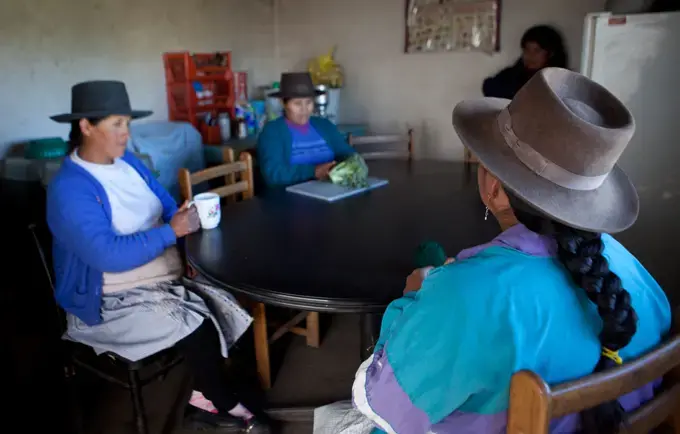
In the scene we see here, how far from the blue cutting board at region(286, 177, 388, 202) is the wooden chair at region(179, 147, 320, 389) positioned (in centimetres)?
25

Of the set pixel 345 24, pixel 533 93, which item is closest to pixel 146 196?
pixel 533 93

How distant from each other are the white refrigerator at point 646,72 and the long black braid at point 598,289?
181 cm

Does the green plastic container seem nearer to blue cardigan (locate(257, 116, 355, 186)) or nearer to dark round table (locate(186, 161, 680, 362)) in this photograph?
blue cardigan (locate(257, 116, 355, 186))

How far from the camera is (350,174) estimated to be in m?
2.22

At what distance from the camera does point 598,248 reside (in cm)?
87

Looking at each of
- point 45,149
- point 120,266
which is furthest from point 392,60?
point 120,266

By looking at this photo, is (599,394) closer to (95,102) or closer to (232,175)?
(95,102)

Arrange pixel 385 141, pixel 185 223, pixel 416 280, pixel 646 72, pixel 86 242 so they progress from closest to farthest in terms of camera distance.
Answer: pixel 416 280 → pixel 86 242 → pixel 185 223 → pixel 646 72 → pixel 385 141

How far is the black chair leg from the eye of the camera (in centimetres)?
172

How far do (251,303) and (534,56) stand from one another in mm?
2322

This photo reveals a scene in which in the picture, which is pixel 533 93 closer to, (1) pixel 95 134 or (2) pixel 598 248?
(2) pixel 598 248

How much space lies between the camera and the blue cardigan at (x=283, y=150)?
7.88ft

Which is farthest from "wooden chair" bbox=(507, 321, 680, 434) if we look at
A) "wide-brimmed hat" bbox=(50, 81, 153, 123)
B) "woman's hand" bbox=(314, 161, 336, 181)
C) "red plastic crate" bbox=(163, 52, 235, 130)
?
"red plastic crate" bbox=(163, 52, 235, 130)

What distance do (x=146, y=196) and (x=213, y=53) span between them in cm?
205
